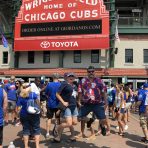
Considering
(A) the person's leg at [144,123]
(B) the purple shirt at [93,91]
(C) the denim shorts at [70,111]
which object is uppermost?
(B) the purple shirt at [93,91]

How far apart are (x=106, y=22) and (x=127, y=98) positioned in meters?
20.7

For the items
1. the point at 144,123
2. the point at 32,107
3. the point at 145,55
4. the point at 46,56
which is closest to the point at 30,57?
the point at 46,56

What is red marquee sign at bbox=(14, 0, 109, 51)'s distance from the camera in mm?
32625

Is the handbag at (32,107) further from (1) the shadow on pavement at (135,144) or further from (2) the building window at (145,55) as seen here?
(2) the building window at (145,55)

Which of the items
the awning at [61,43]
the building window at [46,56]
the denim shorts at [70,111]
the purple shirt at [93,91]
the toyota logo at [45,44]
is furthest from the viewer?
the building window at [46,56]

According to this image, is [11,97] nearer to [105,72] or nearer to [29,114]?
[29,114]

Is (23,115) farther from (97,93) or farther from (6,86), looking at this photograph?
(6,86)

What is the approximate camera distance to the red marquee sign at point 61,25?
3262cm

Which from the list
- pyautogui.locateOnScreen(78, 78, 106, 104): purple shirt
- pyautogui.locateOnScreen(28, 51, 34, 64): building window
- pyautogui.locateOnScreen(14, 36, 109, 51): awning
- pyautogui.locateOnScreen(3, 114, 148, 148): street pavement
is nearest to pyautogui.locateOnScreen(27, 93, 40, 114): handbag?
pyautogui.locateOnScreen(78, 78, 106, 104): purple shirt

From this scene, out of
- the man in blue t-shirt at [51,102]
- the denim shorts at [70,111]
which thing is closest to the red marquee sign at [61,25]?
the man in blue t-shirt at [51,102]

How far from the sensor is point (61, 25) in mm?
33750

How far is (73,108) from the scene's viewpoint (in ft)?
31.1

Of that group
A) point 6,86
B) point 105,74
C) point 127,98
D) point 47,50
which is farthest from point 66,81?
point 47,50

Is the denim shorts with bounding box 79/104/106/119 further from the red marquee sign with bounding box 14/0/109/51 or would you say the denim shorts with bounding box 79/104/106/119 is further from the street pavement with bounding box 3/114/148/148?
the red marquee sign with bounding box 14/0/109/51
